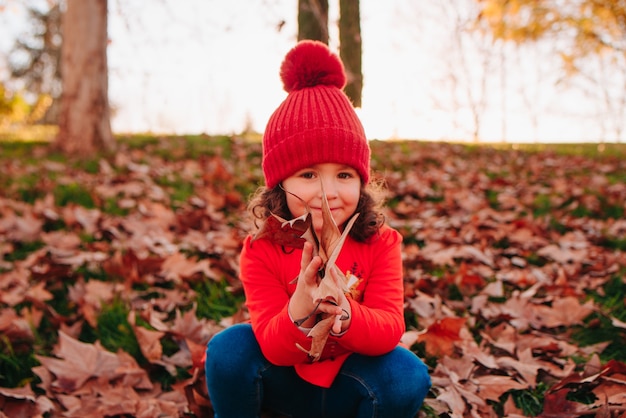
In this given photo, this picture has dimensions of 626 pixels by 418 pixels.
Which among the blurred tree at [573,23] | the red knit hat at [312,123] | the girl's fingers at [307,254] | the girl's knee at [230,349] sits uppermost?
the blurred tree at [573,23]

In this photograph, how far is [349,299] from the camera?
154 cm

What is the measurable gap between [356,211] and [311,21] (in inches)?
85.2

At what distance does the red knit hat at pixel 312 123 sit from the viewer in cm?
162

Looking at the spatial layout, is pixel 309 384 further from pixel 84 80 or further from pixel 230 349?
pixel 84 80

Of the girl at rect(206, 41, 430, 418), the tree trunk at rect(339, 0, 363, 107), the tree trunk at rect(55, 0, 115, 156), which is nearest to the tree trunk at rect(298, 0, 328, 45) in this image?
the tree trunk at rect(339, 0, 363, 107)

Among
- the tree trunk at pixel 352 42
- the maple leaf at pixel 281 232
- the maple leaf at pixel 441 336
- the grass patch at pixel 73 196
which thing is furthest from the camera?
the grass patch at pixel 73 196

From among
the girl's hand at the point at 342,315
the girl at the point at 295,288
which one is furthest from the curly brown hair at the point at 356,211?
the girl's hand at the point at 342,315

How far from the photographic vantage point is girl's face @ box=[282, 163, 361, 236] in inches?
62.8

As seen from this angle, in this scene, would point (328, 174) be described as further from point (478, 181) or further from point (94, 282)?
point (478, 181)

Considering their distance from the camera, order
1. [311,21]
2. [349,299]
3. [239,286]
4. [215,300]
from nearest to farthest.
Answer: [349,299] → [215,300] → [239,286] → [311,21]

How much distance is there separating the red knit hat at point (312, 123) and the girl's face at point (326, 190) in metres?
0.03

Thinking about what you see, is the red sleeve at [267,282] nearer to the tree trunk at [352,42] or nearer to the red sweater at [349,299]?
the red sweater at [349,299]

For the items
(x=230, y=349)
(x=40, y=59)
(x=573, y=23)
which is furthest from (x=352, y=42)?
(x=40, y=59)

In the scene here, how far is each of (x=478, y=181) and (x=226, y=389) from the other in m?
4.66
